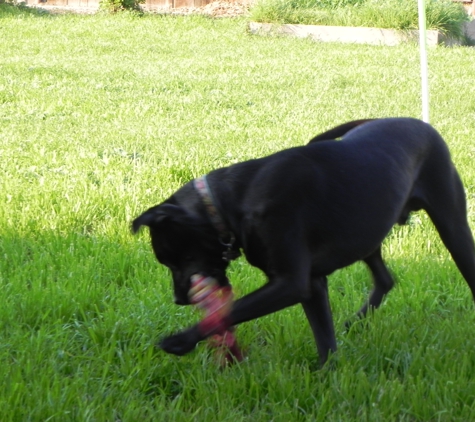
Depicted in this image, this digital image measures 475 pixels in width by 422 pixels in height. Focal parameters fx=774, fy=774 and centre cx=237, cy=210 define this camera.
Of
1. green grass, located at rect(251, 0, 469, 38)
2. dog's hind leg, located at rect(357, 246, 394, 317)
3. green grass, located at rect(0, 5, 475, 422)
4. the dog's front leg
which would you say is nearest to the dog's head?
the dog's front leg

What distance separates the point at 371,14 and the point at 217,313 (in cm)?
1489

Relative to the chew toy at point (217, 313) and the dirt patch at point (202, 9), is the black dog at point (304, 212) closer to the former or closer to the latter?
the chew toy at point (217, 313)

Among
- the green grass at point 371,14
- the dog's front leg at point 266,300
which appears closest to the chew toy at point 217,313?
the dog's front leg at point 266,300

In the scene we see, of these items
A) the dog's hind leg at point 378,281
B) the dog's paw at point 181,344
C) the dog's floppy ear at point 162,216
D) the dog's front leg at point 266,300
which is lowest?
the dog's hind leg at point 378,281

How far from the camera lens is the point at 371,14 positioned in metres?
16.5

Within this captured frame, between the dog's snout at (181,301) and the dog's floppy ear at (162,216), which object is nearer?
the dog's floppy ear at (162,216)

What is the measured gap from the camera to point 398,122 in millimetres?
3299

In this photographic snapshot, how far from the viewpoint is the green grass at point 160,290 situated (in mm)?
2713

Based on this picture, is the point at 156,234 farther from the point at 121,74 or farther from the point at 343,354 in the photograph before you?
the point at 121,74

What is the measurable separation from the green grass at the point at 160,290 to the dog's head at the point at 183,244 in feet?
1.22

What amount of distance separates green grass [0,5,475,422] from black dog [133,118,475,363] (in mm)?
283

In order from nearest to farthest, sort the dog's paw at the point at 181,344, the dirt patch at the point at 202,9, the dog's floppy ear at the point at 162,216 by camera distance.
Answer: the dog's paw at the point at 181,344 < the dog's floppy ear at the point at 162,216 < the dirt patch at the point at 202,9

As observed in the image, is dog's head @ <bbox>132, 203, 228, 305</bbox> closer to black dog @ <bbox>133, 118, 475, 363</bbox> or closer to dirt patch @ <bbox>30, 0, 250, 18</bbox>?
black dog @ <bbox>133, 118, 475, 363</bbox>

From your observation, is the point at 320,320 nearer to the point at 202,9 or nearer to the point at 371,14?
the point at 371,14
